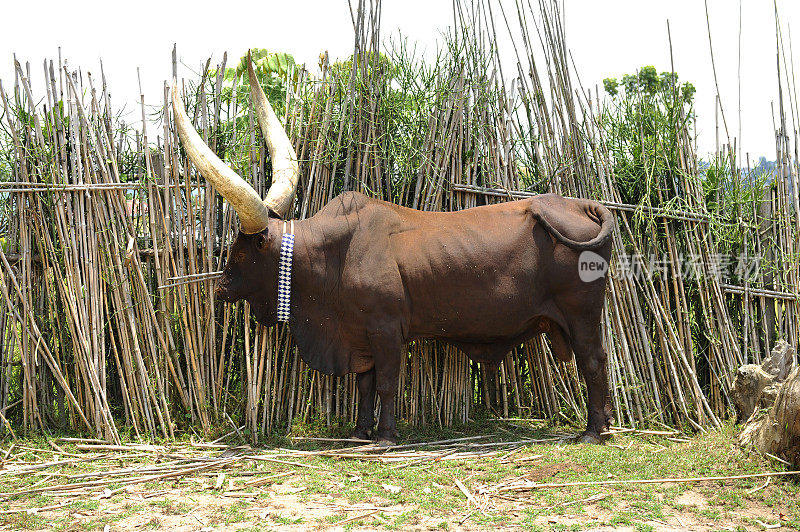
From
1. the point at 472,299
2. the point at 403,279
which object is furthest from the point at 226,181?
the point at 472,299

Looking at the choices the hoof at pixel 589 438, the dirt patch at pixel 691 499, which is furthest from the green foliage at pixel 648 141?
the dirt patch at pixel 691 499

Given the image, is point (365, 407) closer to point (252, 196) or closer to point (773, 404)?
point (252, 196)

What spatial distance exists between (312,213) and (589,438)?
2.17m

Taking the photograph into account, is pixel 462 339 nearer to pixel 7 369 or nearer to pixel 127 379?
pixel 127 379

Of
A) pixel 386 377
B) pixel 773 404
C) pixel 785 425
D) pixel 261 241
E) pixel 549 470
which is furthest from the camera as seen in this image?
pixel 386 377

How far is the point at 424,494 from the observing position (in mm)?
3436

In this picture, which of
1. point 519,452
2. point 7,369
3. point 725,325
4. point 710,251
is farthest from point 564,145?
point 7,369

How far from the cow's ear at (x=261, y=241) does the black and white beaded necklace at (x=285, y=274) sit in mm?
100

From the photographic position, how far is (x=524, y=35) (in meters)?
4.97

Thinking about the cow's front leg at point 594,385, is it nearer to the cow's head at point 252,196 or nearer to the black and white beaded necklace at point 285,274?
the black and white beaded necklace at point 285,274

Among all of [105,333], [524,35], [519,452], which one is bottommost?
[519,452]

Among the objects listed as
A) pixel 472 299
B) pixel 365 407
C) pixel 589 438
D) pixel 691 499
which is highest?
pixel 472 299

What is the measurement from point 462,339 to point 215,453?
1.57 metres

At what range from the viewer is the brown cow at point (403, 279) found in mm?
4270
